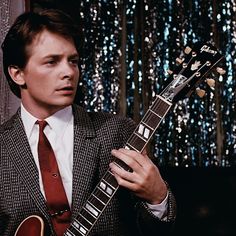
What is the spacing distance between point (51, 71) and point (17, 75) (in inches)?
6.9

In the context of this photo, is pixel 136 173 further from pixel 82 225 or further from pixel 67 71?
pixel 67 71

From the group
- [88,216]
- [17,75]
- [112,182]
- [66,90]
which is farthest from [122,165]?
[17,75]

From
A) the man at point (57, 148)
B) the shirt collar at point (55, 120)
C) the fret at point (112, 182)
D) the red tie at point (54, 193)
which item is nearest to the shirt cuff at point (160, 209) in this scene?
the man at point (57, 148)

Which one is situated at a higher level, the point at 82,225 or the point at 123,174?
the point at 123,174

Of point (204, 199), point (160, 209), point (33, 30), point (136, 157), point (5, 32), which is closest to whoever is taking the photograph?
point (136, 157)

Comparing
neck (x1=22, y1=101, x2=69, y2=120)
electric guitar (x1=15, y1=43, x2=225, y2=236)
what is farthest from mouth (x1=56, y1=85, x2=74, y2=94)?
electric guitar (x1=15, y1=43, x2=225, y2=236)

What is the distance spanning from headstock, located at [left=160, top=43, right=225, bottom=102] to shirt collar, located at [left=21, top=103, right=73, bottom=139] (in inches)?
13.1

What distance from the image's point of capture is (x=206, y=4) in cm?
221

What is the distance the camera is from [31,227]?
1.48 meters

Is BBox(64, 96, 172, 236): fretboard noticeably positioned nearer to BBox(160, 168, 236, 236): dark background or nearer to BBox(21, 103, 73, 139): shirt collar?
BBox(21, 103, 73, 139): shirt collar

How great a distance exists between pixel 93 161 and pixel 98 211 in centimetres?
19

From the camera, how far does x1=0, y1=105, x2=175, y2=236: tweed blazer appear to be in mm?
1581

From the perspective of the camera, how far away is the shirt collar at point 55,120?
5.53ft

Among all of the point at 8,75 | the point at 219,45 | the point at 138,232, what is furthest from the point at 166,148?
the point at 8,75
